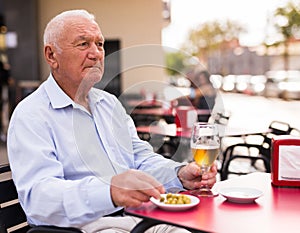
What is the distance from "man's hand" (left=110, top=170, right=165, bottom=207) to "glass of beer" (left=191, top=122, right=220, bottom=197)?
202mm

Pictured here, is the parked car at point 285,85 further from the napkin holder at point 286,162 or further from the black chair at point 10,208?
the black chair at point 10,208

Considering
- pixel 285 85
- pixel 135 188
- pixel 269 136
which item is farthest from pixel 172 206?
pixel 285 85

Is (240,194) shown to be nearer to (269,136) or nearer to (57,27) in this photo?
(57,27)

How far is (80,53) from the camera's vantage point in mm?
1711

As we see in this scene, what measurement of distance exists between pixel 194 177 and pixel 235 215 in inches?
12.4

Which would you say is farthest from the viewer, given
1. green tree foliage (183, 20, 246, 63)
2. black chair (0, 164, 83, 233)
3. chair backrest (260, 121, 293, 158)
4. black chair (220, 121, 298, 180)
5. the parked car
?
green tree foliage (183, 20, 246, 63)

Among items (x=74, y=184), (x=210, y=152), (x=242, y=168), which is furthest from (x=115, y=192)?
(x=242, y=168)

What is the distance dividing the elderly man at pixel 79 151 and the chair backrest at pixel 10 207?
153 millimetres

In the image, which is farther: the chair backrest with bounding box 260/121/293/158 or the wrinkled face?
the chair backrest with bounding box 260/121/293/158

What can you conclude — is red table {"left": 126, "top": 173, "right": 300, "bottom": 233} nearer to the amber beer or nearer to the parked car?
the amber beer

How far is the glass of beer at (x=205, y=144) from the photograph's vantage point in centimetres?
145

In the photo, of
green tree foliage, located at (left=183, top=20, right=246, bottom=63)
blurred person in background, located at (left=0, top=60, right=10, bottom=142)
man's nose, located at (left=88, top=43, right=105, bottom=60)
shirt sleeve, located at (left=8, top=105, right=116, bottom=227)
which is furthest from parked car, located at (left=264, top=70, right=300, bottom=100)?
shirt sleeve, located at (left=8, top=105, right=116, bottom=227)

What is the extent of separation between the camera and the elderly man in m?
1.39

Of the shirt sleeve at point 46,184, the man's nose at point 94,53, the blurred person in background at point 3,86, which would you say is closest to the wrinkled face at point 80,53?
the man's nose at point 94,53
